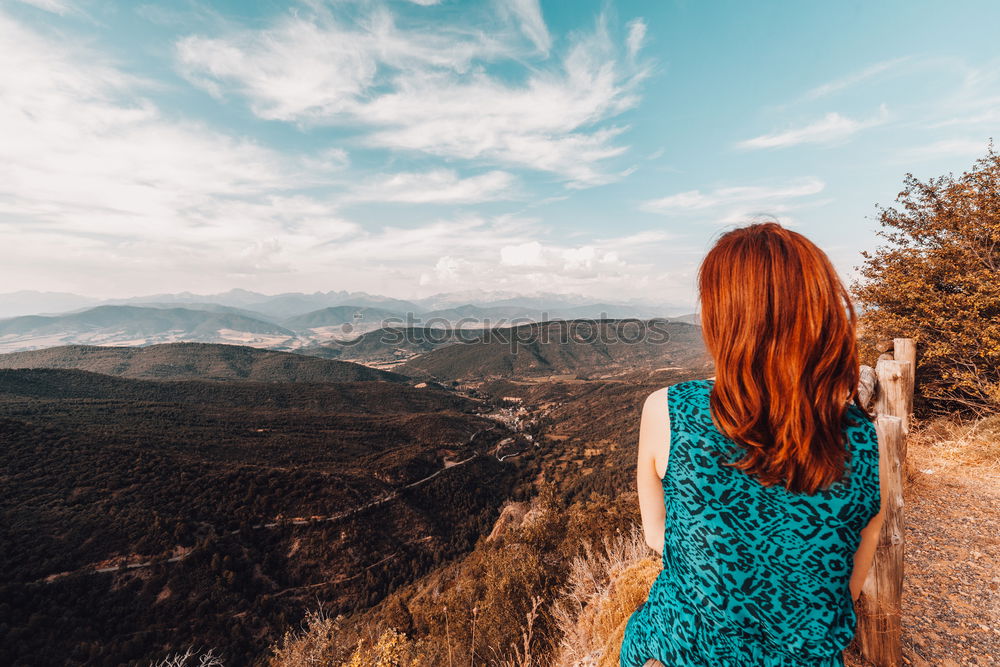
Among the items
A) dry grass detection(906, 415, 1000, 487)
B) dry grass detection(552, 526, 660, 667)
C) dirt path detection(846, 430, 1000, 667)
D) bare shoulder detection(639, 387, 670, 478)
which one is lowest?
dry grass detection(552, 526, 660, 667)

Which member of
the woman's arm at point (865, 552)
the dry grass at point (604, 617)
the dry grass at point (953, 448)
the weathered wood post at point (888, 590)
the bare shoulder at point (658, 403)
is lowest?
the dry grass at point (604, 617)

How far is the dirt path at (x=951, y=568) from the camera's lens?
11.2 feet

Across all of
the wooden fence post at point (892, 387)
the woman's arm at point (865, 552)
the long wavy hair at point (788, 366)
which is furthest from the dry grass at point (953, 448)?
the long wavy hair at point (788, 366)

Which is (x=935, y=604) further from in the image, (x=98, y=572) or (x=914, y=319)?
(x=98, y=572)

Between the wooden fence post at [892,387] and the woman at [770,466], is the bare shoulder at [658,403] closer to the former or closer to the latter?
the woman at [770,466]

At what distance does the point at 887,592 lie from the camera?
2.82 metres

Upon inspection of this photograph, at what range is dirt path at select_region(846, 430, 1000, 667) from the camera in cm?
342

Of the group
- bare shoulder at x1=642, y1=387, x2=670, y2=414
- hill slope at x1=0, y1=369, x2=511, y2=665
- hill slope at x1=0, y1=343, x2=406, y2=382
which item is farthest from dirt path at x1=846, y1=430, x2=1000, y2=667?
hill slope at x1=0, y1=343, x2=406, y2=382

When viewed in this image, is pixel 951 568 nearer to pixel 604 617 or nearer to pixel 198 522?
pixel 604 617

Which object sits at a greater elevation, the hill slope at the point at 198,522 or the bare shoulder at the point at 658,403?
the bare shoulder at the point at 658,403

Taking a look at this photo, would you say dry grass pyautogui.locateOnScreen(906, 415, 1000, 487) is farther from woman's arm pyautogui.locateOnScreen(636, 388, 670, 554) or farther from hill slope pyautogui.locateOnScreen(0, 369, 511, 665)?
hill slope pyautogui.locateOnScreen(0, 369, 511, 665)

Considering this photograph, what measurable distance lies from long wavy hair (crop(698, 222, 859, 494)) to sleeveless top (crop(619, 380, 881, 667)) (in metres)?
0.06

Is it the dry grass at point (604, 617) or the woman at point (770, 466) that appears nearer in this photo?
the woman at point (770, 466)

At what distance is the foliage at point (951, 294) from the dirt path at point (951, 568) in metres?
3.27
